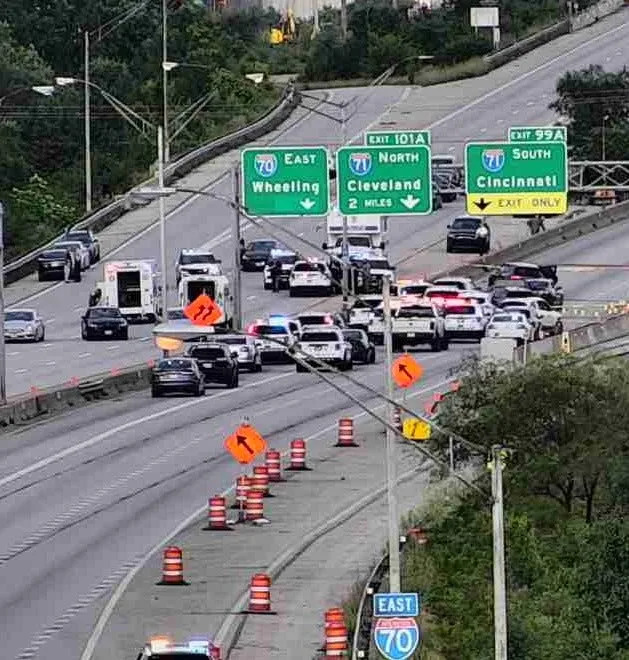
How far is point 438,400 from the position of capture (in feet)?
203

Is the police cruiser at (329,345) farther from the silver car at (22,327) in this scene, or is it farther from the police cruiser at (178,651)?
the police cruiser at (178,651)

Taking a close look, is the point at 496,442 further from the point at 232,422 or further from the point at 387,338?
the point at 387,338

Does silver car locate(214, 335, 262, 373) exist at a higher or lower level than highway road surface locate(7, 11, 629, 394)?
lower

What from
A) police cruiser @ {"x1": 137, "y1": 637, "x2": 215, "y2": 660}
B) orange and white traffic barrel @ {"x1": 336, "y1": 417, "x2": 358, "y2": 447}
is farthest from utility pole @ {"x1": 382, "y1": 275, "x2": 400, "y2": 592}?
orange and white traffic barrel @ {"x1": 336, "y1": 417, "x2": 358, "y2": 447}

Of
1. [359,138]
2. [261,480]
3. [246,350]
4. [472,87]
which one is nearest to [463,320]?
[246,350]

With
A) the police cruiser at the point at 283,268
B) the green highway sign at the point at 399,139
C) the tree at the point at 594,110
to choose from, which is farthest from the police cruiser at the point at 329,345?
the tree at the point at 594,110

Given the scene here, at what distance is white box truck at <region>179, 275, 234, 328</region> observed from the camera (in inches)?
3327

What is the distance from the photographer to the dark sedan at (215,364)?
73.3m

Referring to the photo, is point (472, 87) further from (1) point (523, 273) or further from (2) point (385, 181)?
(2) point (385, 181)

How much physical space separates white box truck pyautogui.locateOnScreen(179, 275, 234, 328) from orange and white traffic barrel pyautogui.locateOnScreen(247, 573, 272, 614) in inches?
1650

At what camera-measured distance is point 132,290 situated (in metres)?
88.2

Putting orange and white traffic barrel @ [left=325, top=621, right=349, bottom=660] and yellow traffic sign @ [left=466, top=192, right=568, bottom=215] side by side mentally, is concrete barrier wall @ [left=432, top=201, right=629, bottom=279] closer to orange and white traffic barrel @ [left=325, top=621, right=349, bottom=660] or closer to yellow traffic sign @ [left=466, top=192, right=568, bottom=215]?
yellow traffic sign @ [left=466, top=192, right=568, bottom=215]

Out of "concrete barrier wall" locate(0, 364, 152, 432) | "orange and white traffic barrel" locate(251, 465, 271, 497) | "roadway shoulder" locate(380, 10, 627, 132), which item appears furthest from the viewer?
"roadway shoulder" locate(380, 10, 627, 132)

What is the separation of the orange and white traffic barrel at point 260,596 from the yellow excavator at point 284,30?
134751mm
